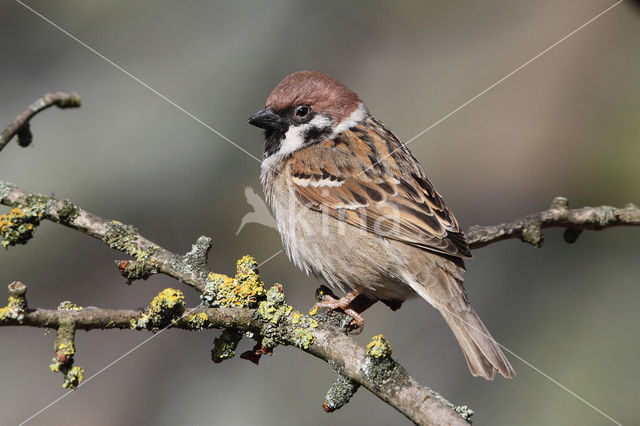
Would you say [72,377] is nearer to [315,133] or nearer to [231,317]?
[231,317]

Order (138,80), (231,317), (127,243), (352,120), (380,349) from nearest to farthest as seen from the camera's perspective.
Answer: (380,349) < (231,317) < (127,243) < (352,120) < (138,80)

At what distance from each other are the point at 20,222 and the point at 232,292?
75 centimetres

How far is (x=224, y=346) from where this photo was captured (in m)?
2.17

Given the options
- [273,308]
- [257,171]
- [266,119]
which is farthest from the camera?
[257,171]

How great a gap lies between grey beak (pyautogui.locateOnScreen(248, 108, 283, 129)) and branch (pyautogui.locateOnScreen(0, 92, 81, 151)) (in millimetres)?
1408

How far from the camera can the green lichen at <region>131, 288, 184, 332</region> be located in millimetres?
1856

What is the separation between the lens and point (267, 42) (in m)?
4.94

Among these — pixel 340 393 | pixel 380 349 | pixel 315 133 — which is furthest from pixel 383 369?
pixel 315 133

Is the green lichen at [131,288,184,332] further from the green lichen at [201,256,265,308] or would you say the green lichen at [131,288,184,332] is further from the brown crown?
the brown crown

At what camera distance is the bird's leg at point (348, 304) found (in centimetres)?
270

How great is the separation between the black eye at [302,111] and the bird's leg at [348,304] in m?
0.95

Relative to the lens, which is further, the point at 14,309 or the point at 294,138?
the point at 294,138

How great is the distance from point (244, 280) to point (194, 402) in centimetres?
171

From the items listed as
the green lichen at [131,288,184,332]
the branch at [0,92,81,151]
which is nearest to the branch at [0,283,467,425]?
the green lichen at [131,288,184,332]
